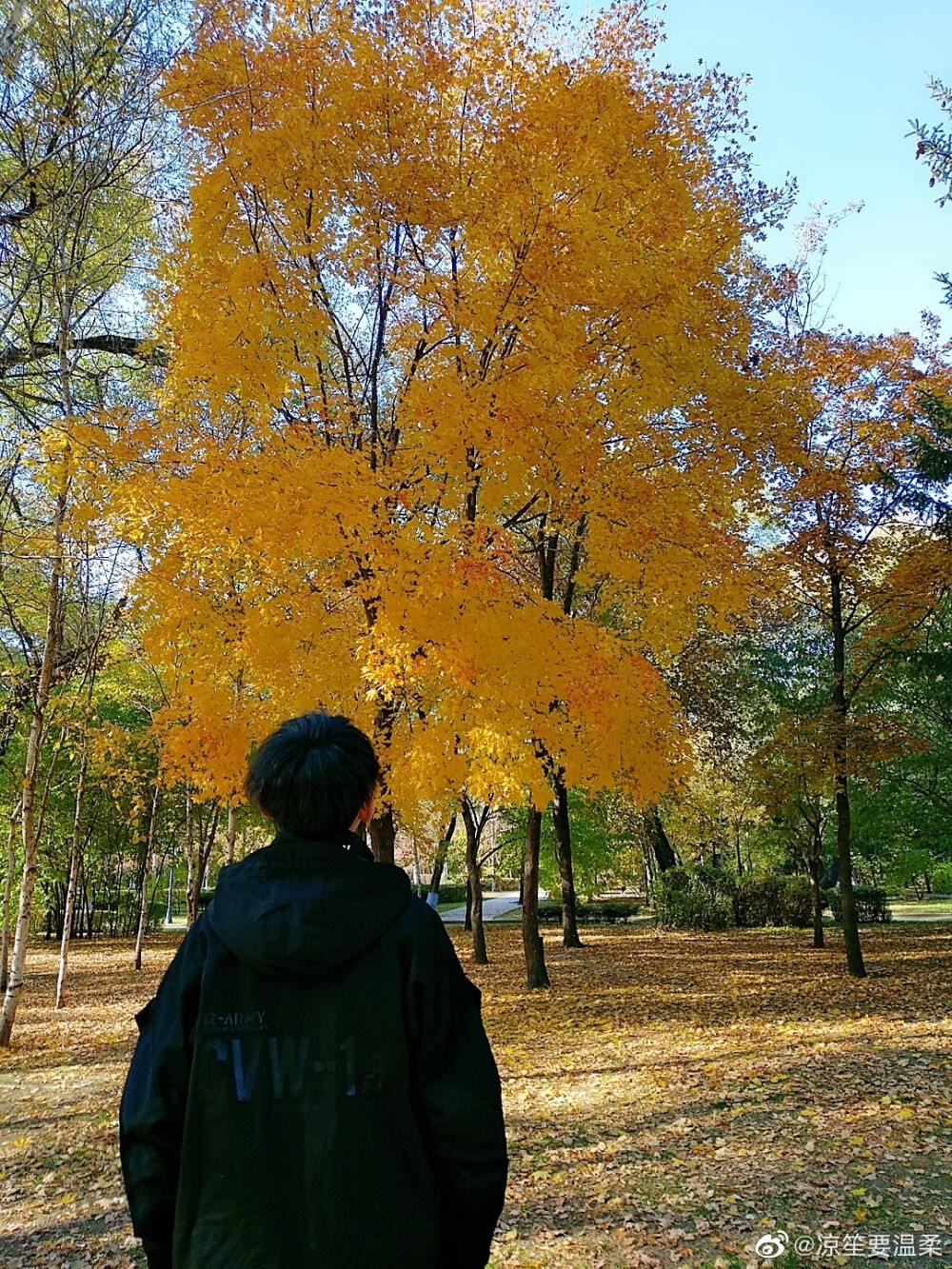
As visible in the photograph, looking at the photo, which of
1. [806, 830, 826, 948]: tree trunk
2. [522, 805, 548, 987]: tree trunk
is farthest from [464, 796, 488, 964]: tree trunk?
[806, 830, 826, 948]: tree trunk

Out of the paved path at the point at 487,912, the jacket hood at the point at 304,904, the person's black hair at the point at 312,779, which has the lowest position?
the paved path at the point at 487,912

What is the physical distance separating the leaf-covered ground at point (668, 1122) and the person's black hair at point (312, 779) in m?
3.27

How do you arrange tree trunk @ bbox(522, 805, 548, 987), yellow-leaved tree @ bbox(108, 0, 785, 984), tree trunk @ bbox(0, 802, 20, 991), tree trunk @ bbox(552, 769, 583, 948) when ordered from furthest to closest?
tree trunk @ bbox(552, 769, 583, 948)
tree trunk @ bbox(522, 805, 548, 987)
tree trunk @ bbox(0, 802, 20, 991)
yellow-leaved tree @ bbox(108, 0, 785, 984)

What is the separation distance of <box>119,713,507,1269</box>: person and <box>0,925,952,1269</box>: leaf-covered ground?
2.90m

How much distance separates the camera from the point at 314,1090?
1.32m

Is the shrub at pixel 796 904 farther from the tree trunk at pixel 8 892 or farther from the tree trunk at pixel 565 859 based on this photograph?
the tree trunk at pixel 8 892

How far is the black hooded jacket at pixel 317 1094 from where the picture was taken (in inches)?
51.3

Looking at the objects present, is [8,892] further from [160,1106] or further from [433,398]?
[160,1106]

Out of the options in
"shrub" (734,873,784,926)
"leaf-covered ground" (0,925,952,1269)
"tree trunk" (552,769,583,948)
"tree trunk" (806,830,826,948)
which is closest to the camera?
"leaf-covered ground" (0,925,952,1269)

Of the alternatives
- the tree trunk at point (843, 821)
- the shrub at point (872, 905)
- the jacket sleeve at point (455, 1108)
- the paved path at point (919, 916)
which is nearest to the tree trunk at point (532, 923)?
the tree trunk at point (843, 821)

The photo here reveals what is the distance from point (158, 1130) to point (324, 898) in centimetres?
52

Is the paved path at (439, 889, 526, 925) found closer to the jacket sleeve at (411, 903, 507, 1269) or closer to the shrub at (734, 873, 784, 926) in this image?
the shrub at (734, 873, 784, 926)

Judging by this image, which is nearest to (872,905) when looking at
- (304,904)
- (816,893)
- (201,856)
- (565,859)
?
(816,893)

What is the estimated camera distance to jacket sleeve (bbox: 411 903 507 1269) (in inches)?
52.1
